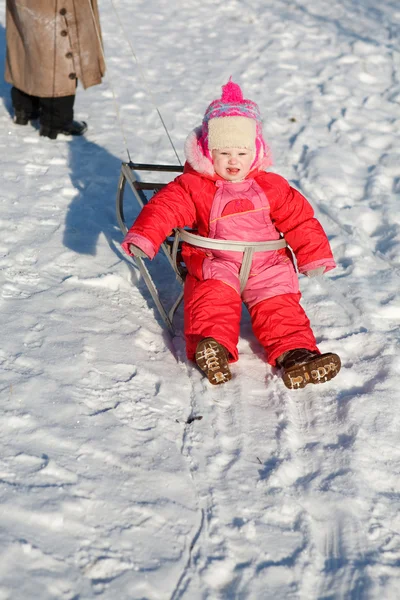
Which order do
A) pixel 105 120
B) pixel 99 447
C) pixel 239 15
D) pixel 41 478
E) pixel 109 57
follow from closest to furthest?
pixel 41 478 → pixel 99 447 → pixel 105 120 → pixel 109 57 → pixel 239 15

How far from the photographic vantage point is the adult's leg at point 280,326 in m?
2.69

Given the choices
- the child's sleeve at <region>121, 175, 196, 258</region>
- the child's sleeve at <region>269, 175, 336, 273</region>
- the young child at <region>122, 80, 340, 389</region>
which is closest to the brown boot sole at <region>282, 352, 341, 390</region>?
the young child at <region>122, 80, 340, 389</region>

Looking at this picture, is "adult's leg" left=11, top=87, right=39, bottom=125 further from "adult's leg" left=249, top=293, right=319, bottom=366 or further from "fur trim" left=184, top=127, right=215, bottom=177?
"adult's leg" left=249, top=293, right=319, bottom=366

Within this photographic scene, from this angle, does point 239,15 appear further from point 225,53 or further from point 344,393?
point 344,393

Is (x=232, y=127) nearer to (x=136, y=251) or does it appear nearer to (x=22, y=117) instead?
(x=136, y=251)

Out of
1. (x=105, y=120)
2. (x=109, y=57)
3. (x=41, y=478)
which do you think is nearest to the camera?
(x=41, y=478)

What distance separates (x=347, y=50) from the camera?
6.46 m

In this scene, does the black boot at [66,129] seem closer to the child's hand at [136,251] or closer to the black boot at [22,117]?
the black boot at [22,117]

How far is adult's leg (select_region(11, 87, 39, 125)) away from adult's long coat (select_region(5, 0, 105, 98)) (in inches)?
6.4

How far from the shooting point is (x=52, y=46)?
14.0 feet

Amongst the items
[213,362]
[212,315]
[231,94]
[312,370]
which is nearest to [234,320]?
[212,315]

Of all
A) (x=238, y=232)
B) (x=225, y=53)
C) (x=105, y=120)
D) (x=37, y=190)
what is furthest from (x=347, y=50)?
(x=238, y=232)

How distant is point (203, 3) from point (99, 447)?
6.53 m

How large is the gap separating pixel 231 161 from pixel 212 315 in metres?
0.65
